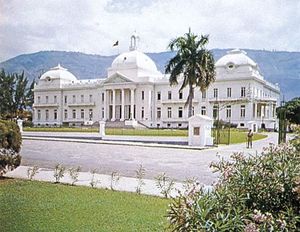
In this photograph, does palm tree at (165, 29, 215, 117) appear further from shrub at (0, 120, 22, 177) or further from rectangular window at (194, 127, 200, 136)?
shrub at (0, 120, 22, 177)

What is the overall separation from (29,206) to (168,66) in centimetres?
310

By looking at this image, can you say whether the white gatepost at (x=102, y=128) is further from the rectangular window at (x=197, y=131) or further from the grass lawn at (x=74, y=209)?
the grass lawn at (x=74, y=209)

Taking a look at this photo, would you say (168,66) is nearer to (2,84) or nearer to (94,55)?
(94,55)

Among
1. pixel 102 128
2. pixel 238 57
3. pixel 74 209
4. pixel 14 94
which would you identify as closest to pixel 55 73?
pixel 14 94

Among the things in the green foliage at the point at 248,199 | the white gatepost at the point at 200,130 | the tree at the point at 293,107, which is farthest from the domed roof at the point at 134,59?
the green foliage at the point at 248,199

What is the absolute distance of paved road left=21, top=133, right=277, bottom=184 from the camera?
4172 mm

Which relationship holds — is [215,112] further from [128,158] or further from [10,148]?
[10,148]

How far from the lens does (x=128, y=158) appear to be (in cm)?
571

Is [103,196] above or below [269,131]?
below

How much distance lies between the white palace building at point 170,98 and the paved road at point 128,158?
1.00ft

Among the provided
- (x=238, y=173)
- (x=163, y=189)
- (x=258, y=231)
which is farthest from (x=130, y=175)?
(x=258, y=231)

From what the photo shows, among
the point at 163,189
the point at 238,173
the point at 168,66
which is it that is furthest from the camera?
the point at 168,66

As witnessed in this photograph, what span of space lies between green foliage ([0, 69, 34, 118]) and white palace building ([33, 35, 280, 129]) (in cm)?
32

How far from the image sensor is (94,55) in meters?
3.18
